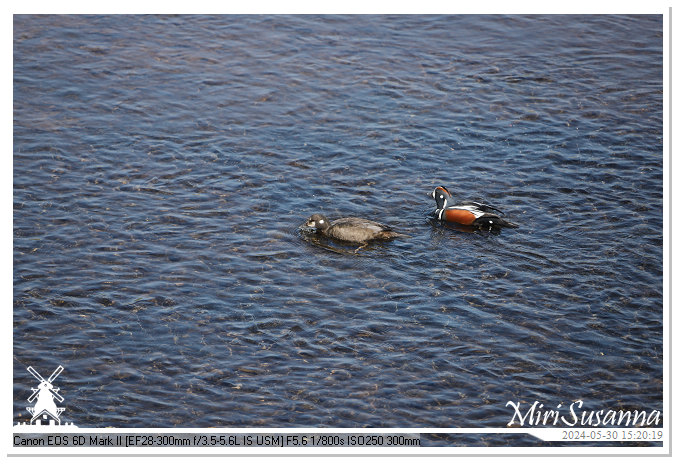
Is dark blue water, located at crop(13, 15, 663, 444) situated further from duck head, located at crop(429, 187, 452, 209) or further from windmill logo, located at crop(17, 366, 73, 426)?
duck head, located at crop(429, 187, 452, 209)

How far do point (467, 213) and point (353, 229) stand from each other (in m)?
2.50

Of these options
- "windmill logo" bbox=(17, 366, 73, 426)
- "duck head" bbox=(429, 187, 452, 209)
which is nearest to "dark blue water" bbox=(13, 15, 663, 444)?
"windmill logo" bbox=(17, 366, 73, 426)

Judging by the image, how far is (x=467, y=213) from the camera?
1781 cm

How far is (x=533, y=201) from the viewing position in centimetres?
1888

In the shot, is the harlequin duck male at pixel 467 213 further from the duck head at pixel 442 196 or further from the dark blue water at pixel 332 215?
the dark blue water at pixel 332 215

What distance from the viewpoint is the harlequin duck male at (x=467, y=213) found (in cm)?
1777

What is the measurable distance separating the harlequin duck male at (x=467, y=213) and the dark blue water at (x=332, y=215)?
268 mm

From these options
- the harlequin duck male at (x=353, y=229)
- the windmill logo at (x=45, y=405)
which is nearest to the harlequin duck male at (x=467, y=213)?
the harlequin duck male at (x=353, y=229)

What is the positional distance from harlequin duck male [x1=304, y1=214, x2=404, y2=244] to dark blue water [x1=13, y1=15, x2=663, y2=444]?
270mm
